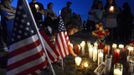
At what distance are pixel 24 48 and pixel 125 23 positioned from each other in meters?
8.93

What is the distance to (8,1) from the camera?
10.5 m

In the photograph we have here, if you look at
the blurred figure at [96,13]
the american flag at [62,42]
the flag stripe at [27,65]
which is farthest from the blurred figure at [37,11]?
the flag stripe at [27,65]

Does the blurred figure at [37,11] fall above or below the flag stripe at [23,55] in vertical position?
above

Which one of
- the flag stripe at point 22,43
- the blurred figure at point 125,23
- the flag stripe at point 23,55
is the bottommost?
the blurred figure at point 125,23

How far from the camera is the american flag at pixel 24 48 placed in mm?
5324

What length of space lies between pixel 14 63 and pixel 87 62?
3.35 m

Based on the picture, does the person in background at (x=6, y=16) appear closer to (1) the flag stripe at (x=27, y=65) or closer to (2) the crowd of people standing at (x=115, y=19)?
(2) the crowd of people standing at (x=115, y=19)

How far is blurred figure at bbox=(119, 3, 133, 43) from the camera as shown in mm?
13766

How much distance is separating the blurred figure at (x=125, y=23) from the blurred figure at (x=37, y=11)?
296 cm

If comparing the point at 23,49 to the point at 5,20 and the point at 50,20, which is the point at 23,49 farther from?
the point at 50,20

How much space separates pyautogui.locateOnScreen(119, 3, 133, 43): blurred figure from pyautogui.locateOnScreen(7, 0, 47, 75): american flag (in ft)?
28.2

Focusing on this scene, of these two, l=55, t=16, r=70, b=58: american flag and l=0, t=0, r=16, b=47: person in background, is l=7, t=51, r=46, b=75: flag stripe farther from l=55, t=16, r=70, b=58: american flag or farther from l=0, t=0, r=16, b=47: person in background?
l=0, t=0, r=16, b=47: person in background

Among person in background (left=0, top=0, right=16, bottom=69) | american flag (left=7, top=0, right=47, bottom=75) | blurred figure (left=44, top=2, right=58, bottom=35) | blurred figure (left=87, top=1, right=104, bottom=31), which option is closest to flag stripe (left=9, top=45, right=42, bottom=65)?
american flag (left=7, top=0, right=47, bottom=75)

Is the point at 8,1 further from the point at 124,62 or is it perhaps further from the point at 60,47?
the point at 124,62
